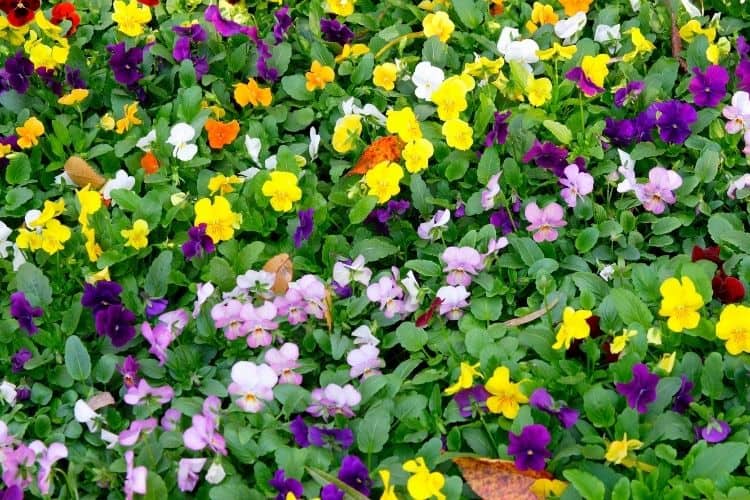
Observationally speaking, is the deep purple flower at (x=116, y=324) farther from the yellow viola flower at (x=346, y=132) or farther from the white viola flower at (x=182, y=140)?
the yellow viola flower at (x=346, y=132)

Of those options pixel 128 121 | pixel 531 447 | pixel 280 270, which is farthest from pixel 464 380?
pixel 128 121

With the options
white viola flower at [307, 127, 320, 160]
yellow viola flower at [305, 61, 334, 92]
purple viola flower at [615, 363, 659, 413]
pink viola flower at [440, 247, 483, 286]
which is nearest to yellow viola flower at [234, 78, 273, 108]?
yellow viola flower at [305, 61, 334, 92]

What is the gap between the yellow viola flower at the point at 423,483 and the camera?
2.10 meters

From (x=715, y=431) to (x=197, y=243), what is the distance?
1349mm

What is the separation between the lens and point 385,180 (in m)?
2.84

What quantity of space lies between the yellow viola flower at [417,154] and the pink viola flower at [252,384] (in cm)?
81

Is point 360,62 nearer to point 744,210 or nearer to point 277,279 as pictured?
point 277,279

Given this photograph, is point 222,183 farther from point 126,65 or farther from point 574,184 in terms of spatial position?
point 574,184

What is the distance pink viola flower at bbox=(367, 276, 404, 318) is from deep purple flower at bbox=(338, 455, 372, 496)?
526mm

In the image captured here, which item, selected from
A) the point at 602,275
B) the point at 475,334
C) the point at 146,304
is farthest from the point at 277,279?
the point at 602,275

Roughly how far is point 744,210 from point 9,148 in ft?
7.03

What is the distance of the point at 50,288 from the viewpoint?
2711 millimetres

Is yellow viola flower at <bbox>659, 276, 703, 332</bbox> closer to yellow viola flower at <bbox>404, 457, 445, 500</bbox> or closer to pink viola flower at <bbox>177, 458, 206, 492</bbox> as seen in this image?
yellow viola flower at <bbox>404, 457, 445, 500</bbox>

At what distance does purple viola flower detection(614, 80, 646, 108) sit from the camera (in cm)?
299
